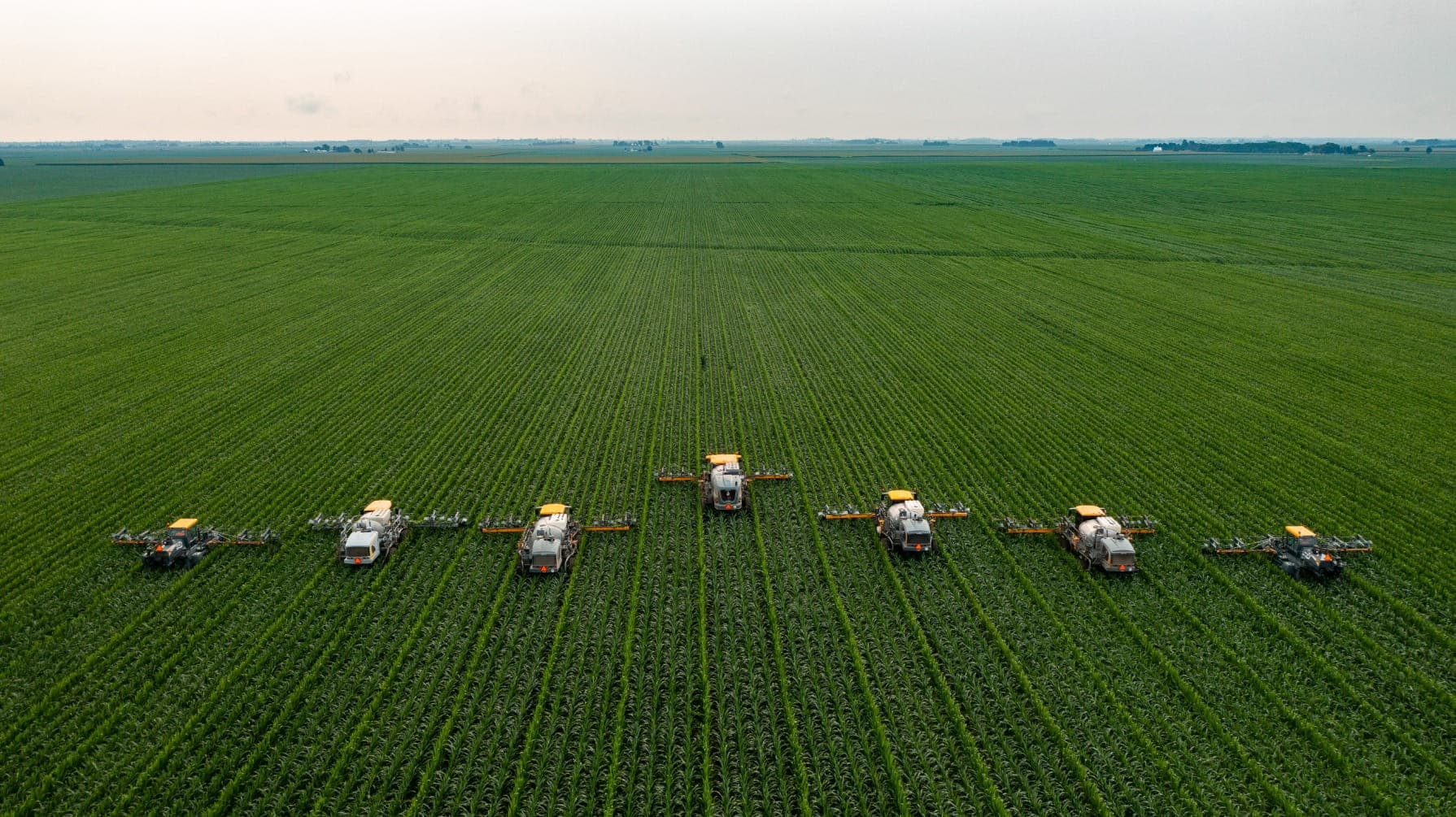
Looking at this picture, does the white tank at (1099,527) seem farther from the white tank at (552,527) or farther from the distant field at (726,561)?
the white tank at (552,527)

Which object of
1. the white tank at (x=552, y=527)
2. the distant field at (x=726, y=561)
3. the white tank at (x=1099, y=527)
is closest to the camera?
the distant field at (x=726, y=561)

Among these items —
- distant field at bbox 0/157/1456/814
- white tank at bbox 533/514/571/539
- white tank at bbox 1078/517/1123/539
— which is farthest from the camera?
white tank at bbox 1078/517/1123/539

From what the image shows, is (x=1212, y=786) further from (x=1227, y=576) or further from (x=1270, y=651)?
(x=1227, y=576)

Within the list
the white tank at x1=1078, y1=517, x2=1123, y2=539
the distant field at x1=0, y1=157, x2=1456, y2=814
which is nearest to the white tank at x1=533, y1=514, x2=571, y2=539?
the distant field at x1=0, y1=157, x2=1456, y2=814

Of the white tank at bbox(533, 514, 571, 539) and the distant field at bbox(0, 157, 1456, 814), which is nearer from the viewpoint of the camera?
the distant field at bbox(0, 157, 1456, 814)

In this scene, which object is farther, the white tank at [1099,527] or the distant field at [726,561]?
the white tank at [1099,527]

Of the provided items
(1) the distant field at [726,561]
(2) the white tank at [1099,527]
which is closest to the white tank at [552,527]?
(1) the distant field at [726,561]

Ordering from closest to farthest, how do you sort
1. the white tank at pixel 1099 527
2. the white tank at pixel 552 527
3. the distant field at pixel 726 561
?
the distant field at pixel 726 561 < the white tank at pixel 552 527 < the white tank at pixel 1099 527

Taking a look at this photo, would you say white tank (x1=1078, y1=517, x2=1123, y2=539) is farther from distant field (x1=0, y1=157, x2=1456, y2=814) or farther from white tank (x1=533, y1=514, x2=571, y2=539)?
white tank (x1=533, y1=514, x2=571, y2=539)

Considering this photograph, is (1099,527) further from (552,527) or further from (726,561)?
(552,527)
